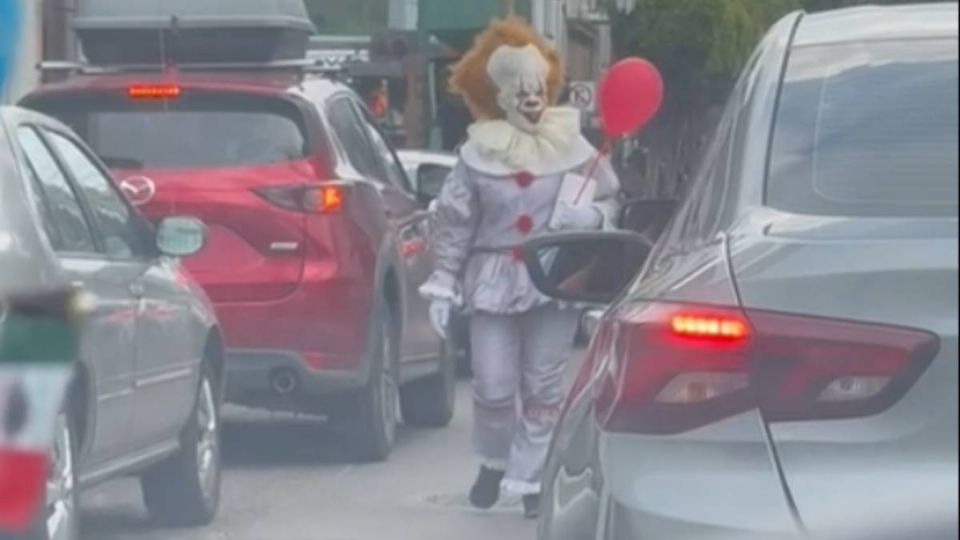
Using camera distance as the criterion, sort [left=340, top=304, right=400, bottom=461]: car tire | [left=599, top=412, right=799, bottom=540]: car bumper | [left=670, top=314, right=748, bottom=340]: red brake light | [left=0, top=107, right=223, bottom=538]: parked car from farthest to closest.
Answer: [left=340, top=304, right=400, bottom=461]: car tire, [left=0, top=107, right=223, bottom=538]: parked car, [left=670, top=314, right=748, bottom=340]: red brake light, [left=599, top=412, right=799, bottom=540]: car bumper

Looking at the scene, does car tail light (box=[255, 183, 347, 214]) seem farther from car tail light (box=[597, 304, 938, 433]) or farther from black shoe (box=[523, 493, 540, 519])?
car tail light (box=[597, 304, 938, 433])

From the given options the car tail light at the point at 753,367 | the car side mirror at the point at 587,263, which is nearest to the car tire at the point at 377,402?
the car side mirror at the point at 587,263

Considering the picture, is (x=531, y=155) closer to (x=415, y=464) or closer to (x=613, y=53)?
(x=415, y=464)

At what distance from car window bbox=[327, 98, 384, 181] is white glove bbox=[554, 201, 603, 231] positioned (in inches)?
90.6

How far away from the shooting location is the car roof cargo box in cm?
1261

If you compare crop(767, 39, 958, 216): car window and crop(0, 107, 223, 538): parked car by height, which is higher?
crop(767, 39, 958, 216): car window

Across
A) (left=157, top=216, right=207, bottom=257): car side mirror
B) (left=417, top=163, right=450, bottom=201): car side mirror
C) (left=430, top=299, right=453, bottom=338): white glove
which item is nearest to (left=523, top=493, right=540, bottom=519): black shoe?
(left=430, top=299, right=453, bottom=338): white glove

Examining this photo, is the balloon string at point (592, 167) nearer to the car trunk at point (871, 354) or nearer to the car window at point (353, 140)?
the car window at point (353, 140)

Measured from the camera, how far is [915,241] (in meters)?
3.75

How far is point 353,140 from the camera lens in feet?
40.0

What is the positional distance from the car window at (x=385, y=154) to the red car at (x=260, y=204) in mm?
992

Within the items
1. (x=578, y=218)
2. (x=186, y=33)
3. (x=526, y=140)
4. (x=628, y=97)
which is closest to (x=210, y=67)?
(x=186, y=33)

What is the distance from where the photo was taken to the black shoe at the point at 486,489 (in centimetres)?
1020

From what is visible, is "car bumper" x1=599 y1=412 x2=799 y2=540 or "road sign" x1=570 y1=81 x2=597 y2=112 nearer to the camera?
"car bumper" x1=599 y1=412 x2=799 y2=540
